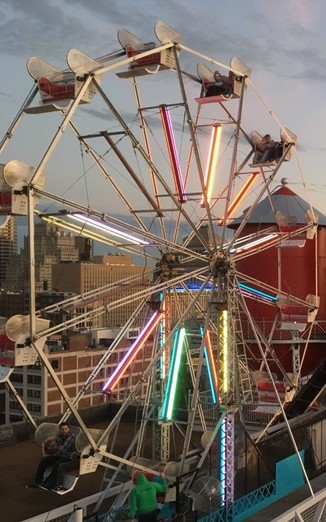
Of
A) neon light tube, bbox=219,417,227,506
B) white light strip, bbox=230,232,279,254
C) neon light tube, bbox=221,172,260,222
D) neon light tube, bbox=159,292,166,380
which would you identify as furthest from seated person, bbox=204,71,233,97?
neon light tube, bbox=219,417,227,506

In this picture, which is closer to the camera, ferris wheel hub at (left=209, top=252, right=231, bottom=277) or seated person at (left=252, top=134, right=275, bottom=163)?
ferris wheel hub at (left=209, top=252, right=231, bottom=277)

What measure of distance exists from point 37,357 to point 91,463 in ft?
8.75

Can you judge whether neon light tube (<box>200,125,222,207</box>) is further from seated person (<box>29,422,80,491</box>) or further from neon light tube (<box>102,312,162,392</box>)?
seated person (<box>29,422,80,491</box>)

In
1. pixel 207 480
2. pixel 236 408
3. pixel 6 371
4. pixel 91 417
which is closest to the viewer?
pixel 6 371

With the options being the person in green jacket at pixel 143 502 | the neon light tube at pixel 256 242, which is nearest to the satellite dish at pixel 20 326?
the person in green jacket at pixel 143 502

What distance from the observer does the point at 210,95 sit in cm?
2062

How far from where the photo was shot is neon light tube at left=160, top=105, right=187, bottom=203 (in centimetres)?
2014

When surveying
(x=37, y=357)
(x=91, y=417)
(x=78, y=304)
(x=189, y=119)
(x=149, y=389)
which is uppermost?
(x=189, y=119)

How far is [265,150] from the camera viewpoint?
2136cm

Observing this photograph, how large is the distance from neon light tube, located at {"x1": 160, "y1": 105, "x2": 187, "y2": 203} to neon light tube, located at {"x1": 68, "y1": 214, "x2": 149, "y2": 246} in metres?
1.76

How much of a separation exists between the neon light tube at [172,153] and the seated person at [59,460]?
25.5 ft

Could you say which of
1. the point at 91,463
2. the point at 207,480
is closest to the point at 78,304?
the point at 91,463

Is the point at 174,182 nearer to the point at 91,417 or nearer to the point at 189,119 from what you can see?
the point at 189,119

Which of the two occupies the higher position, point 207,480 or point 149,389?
point 149,389
